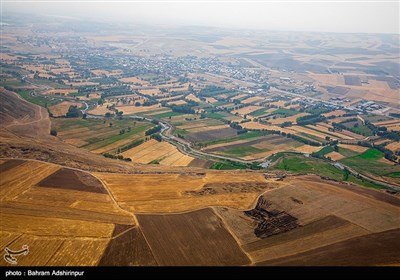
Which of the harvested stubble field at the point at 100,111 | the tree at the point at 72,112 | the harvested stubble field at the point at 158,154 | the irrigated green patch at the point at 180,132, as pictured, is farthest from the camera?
the harvested stubble field at the point at 100,111

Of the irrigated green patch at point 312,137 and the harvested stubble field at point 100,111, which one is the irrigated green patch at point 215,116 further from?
the harvested stubble field at point 100,111

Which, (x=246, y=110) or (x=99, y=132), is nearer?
(x=99, y=132)

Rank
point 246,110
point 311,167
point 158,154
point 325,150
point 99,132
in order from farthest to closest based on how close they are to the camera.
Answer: point 246,110 → point 99,132 → point 325,150 → point 158,154 → point 311,167

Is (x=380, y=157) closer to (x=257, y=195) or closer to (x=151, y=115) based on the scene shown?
(x=257, y=195)

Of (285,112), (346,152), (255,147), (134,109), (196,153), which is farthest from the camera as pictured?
(285,112)

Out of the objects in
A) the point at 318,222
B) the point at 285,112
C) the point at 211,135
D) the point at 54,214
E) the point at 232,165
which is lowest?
the point at 232,165

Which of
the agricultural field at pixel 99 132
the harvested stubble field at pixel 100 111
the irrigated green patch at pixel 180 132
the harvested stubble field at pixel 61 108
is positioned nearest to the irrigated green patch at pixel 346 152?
the irrigated green patch at pixel 180 132

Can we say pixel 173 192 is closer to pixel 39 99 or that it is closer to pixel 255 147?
pixel 255 147

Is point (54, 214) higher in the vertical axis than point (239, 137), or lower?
higher

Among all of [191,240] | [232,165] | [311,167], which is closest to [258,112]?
[311,167]

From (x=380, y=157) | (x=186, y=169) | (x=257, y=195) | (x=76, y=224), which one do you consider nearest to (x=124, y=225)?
(x=76, y=224)
